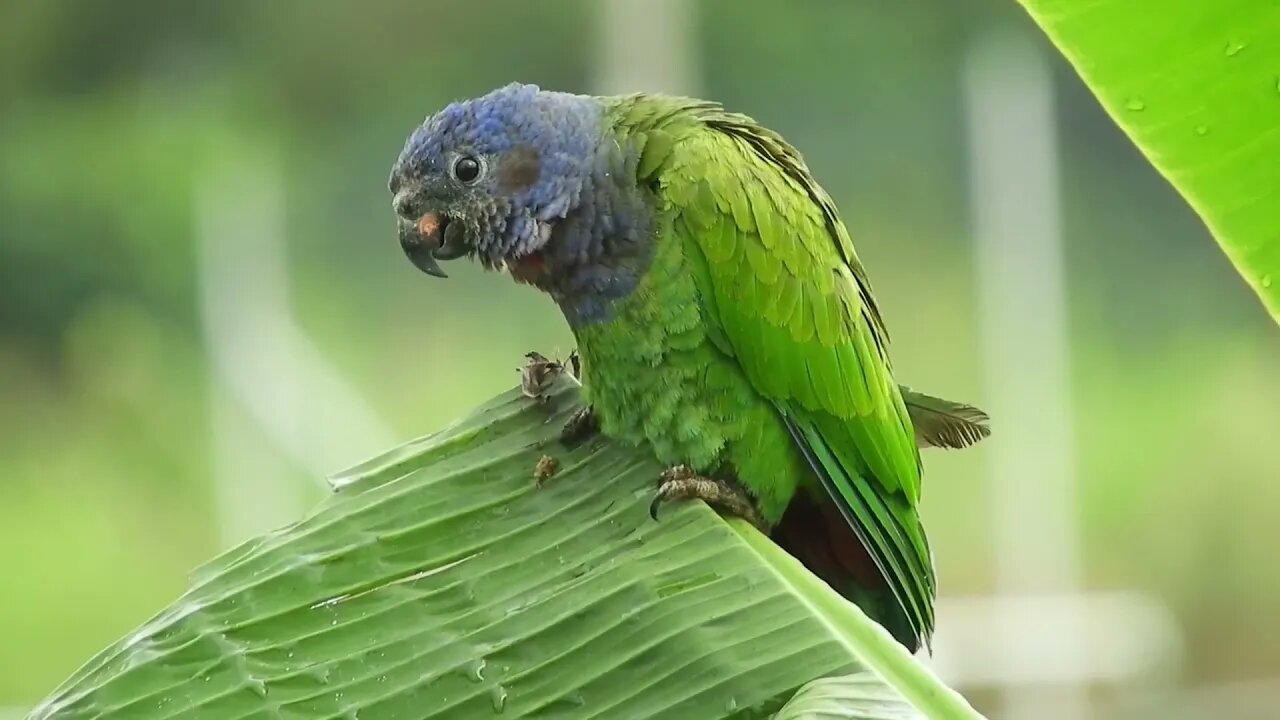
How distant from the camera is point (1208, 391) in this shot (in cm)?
220

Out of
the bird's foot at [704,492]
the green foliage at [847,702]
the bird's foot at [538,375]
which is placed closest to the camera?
the green foliage at [847,702]

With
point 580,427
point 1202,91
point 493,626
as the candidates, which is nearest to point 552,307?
point 580,427

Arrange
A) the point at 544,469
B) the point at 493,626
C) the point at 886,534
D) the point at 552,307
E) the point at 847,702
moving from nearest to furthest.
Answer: the point at 847,702 → the point at 493,626 → the point at 544,469 → the point at 886,534 → the point at 552,307

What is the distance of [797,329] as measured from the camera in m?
0.93

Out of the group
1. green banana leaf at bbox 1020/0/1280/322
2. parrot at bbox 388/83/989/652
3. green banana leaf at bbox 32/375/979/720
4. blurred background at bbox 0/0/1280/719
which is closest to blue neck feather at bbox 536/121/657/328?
parrot at bbox 388/83/989/652

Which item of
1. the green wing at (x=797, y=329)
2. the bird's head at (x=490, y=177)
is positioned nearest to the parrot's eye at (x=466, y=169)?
the bird's head at (x=490, y=177)

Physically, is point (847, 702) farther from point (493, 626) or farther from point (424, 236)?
point (424, 236)

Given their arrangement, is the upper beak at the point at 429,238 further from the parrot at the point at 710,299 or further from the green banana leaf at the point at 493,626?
the green banana leaf at the point at 493,626

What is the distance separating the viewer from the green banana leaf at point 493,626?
613mm

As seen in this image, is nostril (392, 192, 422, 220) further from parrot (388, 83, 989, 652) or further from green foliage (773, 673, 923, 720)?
green foliage (773, 673, 923, 720)

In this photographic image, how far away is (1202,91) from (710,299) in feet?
1.34

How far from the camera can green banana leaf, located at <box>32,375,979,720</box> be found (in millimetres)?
613

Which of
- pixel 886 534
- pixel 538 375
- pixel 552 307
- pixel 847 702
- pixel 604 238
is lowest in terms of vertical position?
pixel 847 702

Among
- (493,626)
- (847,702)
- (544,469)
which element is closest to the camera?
(847,702)
